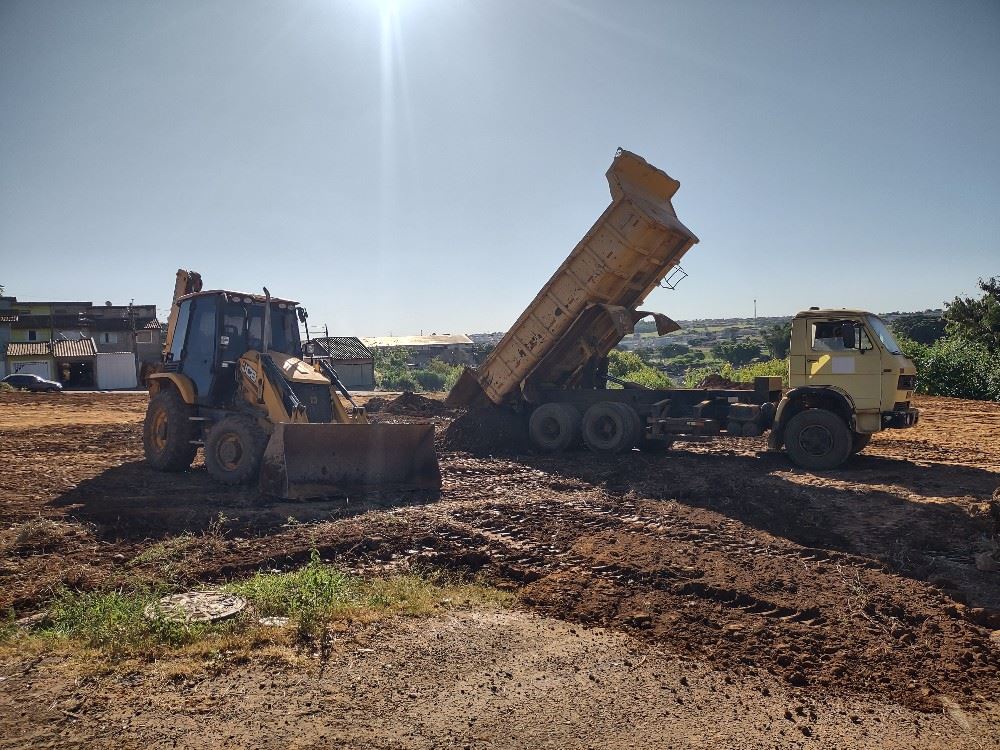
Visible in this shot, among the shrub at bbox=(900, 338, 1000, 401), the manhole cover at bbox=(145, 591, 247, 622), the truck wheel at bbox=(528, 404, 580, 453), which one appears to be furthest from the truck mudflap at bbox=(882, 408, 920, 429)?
the shrub at bbox=(900, 338, 1000, 401)

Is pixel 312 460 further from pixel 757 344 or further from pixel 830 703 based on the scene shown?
pixel 757 344

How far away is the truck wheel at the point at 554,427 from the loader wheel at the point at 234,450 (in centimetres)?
527

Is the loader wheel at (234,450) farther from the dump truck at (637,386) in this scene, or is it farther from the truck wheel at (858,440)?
the truck wheel at (858,440)

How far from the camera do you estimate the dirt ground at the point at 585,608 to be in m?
3.70

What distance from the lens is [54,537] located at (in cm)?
684

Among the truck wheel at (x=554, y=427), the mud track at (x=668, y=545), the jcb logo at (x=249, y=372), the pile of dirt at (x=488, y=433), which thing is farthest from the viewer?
the pile of dirt at (x=488, y=433)

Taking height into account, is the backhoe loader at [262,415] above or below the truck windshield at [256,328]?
below

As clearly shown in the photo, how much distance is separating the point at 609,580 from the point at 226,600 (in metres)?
3.02

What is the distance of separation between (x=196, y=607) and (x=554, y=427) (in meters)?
8.45

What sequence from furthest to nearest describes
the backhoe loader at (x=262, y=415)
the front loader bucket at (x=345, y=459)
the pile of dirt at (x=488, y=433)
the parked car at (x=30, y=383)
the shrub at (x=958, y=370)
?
the parked car at (x=30, y=383) → the shrub at (x=958, y=370) → the pile of dirt at (x=488, y=433) → the backhoe loader at (x=262, y=415) → the front loader bucket at (x=345, y=459)

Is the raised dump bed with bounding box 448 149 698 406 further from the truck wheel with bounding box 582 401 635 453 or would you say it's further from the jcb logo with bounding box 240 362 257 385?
the jcb logo with bounding box 240 362 257 385

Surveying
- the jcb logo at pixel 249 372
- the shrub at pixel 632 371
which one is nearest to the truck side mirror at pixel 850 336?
the jcb logo at pixel 249 372

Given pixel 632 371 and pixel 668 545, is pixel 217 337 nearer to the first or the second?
pixel 668 545

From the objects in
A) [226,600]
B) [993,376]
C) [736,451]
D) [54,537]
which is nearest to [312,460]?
[54,537]
